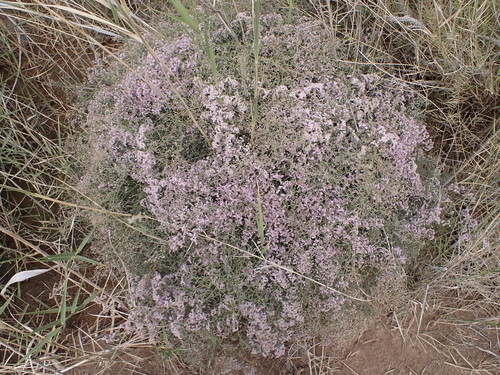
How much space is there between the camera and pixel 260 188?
196 cm

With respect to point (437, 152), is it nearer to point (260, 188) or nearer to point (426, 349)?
point (426, 349)

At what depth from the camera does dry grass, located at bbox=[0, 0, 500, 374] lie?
2.36 metres

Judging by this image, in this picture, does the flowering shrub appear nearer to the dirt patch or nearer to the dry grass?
the dry grass

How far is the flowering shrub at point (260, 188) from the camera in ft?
6.44

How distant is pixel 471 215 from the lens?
2428mm

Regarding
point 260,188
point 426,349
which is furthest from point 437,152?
point 260,188

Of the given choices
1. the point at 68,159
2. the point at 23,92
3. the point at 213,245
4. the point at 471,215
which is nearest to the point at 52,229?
the point at 68,159

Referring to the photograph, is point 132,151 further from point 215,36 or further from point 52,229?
point 52,229

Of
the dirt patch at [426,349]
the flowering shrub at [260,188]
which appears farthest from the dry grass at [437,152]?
the flowering shrub at [260,188]

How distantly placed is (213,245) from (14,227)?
158 centimetres

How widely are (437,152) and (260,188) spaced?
1382 millimetres

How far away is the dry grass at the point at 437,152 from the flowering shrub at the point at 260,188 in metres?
0.31

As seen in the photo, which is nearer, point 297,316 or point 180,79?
point 297,316

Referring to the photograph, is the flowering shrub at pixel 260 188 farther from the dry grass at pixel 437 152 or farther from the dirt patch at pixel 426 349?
the dirt patch at pixel 426 349
